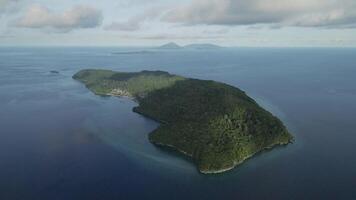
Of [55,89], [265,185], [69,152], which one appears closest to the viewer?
[265,185]

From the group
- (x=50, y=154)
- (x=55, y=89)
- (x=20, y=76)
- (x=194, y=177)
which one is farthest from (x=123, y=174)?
(x=20, y=76)

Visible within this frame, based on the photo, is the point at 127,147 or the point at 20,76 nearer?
the point at 127,147

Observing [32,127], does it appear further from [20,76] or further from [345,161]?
[20,76]

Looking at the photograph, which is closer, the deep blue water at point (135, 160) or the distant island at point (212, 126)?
the deep blue water at point (135, 160)

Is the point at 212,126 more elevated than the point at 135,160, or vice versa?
the point at 212,126

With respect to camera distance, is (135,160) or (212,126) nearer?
(135,160)

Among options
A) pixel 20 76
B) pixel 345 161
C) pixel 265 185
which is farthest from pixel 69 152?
pixel 20 76

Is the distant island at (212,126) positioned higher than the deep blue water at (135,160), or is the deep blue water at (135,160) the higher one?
the distant island at (212,126)

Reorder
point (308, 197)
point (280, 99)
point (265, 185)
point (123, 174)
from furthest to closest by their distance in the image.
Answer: point (280, 99)
point (123, 174)
point (265, 185)
point (308, 197)
